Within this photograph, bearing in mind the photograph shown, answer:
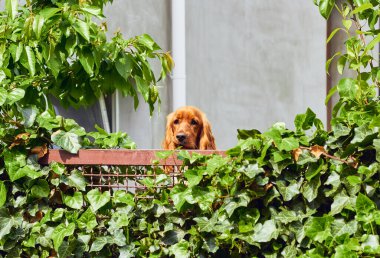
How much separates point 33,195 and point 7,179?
0.18 m

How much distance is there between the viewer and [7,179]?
4164mm

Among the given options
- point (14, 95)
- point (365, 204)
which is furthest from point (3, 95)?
point (365, 204)

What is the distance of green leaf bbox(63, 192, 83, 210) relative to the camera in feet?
13.2

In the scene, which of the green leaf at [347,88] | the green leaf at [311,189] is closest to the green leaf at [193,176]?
the green leaf at [311,189]

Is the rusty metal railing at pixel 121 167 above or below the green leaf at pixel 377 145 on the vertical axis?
below

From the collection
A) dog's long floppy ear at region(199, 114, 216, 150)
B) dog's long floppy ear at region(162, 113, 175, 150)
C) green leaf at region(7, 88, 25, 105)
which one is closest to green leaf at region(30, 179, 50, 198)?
green leaf at region(7, 88, 25, 105)

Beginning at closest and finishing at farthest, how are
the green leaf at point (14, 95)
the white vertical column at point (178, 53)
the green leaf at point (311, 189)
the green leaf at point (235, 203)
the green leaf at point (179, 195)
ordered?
the green leaf at point (311, 189), the green leaf at point (235, 203), the green leaf at point (179, 195), the green leaf at point (14, 95), the white vertical column at point (178, 53)

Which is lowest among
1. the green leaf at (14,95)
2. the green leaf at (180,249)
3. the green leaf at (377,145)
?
the green leaf at (180,249)

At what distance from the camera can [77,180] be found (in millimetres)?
4078

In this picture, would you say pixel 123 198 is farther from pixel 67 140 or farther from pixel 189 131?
pixel 189 131

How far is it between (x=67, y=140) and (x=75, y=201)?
0.95 feet

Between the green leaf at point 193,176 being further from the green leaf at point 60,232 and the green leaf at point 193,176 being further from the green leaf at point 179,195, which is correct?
the green leaf at point 60,232

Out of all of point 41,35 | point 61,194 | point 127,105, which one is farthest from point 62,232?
point 127,105

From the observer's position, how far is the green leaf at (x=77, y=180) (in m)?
4.06
